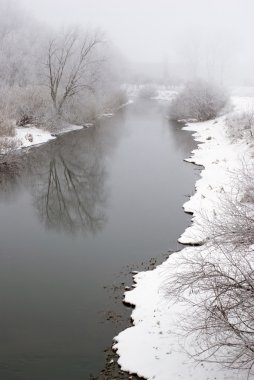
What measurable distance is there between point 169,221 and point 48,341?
279 inches

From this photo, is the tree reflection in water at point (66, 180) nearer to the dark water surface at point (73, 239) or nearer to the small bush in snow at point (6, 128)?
the dark water surface at point (73, 239)

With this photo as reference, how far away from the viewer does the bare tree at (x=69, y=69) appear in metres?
34.7

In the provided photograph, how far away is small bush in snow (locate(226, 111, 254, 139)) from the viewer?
26.3 meters

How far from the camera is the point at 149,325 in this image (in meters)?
8.31

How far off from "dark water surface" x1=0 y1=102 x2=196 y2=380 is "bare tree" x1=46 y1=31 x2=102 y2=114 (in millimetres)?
9890

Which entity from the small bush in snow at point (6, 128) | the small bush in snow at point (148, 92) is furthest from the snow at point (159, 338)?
the small bush in snow at point (148, 92)

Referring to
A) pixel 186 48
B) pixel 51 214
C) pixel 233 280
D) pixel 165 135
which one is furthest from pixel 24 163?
pixel 186 48

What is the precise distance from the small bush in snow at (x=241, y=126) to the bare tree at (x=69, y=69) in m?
13.0

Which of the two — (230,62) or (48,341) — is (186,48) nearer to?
(230,62)

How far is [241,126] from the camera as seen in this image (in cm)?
2811

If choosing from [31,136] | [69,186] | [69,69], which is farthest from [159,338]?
[69,69]

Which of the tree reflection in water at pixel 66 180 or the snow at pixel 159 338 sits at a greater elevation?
the tree reflection in water at pixel 66 180

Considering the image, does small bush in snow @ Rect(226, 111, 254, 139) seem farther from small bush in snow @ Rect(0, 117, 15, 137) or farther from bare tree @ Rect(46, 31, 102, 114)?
small bush in snow @ Rect(0, 117, 15, 137)

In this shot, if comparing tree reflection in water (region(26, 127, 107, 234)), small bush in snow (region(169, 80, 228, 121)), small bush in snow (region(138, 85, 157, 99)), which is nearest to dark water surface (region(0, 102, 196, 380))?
tree reflection in water (region(26, 127, 107, 234))
